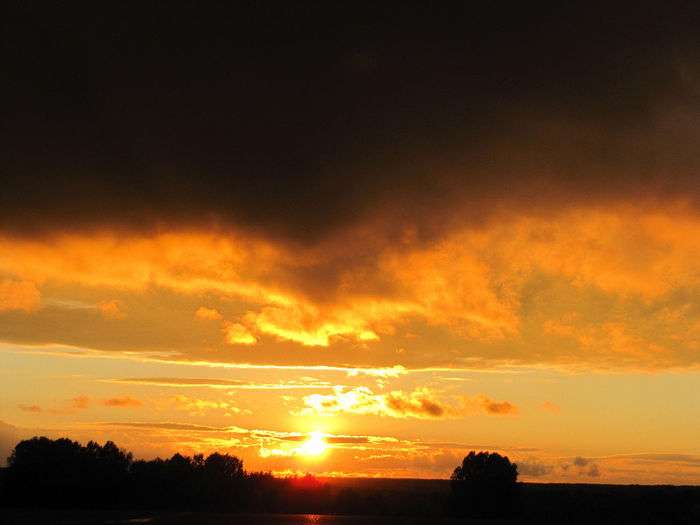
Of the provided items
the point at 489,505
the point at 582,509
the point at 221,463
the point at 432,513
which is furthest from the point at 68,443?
the point at 582,509

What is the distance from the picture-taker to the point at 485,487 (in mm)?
142750

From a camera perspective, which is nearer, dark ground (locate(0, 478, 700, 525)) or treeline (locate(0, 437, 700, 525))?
dark ground (locate(0, 478, 700, 525))

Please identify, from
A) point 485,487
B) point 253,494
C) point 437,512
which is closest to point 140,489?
point 253,494

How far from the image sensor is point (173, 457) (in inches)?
6152

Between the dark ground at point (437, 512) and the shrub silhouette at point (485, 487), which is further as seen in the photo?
the shrub silhouette at point (485, 487)

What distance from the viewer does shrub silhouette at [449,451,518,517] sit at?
140125 mm

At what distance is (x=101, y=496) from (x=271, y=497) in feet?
89.5

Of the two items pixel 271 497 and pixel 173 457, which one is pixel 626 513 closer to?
pixel 271 497

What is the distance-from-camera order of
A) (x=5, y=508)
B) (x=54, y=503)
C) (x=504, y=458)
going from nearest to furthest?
(x=5, y=508) → (x=54, y=503) → (x=504, y=458)

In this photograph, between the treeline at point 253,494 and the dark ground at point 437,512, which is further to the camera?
the treeline at point 253,494

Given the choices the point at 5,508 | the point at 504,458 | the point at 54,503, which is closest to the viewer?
the point at 5,508

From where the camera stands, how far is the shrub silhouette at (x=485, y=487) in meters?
140

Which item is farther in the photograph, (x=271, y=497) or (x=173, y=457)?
(x=173, y=457)

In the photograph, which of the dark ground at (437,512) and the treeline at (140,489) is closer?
the dark ground at (437,512)
